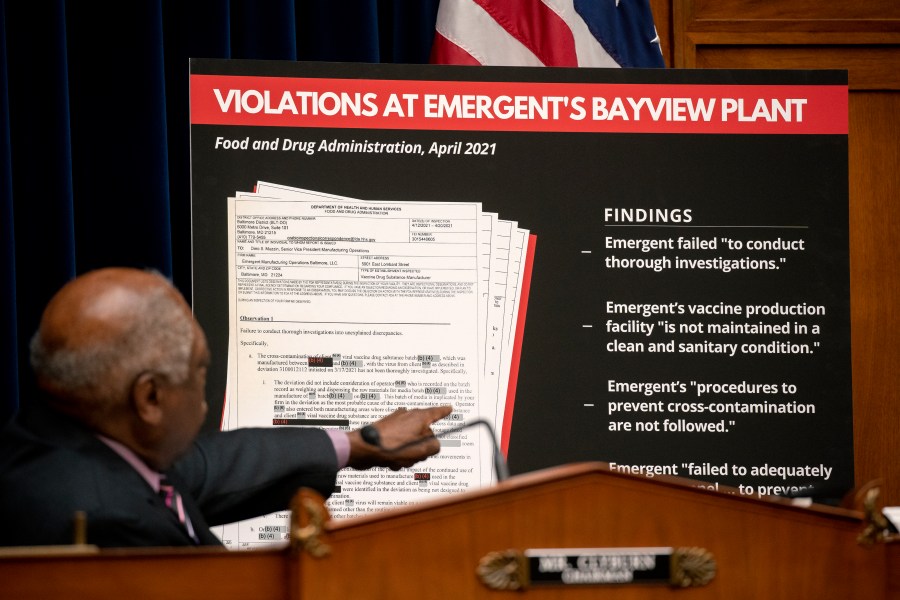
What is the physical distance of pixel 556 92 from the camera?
7.91ft

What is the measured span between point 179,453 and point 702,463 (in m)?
1.32

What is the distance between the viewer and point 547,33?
2867 millimetres

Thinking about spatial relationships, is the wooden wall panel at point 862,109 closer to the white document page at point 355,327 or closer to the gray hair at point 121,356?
the white document page at point 355,327

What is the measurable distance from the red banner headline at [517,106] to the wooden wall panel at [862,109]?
28.9 inches

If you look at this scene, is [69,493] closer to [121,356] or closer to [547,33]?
[121,356]

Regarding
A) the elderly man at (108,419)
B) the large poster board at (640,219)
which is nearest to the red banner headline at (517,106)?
the large poster board at (640,219)

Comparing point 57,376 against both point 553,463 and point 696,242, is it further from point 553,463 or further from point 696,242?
point 696,242

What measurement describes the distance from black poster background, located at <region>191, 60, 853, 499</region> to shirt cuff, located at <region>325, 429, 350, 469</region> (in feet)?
1.75

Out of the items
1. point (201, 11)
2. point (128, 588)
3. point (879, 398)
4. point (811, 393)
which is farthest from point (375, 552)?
point (879, 398)

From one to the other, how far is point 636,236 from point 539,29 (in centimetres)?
78

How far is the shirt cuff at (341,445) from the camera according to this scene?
1904mm

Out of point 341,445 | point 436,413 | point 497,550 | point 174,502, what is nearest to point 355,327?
point 436,413

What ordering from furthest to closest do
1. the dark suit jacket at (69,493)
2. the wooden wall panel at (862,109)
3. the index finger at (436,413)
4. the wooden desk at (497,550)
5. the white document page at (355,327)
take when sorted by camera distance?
the wooden wall panel at (862,109)
the white document page at (355,327)
the index finger at (436,413)
the dark suit jacket at (69,493)
the wooden desk at (497,550)

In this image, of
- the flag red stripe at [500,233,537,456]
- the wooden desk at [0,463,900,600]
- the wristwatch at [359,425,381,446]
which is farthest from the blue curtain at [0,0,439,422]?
the wooden desk at [0,463,900,600]
